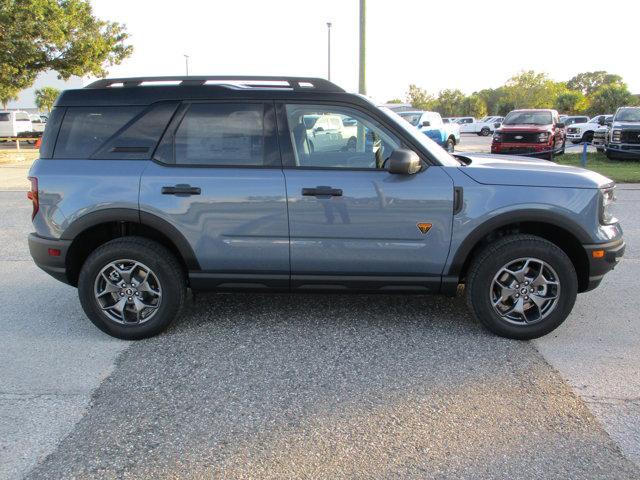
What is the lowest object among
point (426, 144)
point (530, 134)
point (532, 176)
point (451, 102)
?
point (532, 176)

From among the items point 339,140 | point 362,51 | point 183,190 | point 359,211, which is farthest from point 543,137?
point 183,190

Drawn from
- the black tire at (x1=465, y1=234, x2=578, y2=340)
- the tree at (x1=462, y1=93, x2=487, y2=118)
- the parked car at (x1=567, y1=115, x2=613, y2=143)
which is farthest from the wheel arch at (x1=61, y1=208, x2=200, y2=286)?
the tree at (x1=462, y1=93, x2=487, y2=118)

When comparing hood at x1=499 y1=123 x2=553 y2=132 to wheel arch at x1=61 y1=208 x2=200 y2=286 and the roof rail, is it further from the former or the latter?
wheel arch at x1=61 y1=208 x2=200 y2=286

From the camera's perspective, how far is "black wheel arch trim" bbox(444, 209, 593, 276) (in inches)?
158

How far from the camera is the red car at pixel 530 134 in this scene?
64.0ft

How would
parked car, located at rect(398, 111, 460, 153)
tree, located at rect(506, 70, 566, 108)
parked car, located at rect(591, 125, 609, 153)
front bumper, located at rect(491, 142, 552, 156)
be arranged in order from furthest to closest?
1. tree, located at rect(506, 70, 566, 108)
2. parked car, located at rect(591, 125, 609, 153)
3. parked car, located at rect(398, 111, 460, 153)
4. front bumper, located at rect(491, 142, 552, 156)

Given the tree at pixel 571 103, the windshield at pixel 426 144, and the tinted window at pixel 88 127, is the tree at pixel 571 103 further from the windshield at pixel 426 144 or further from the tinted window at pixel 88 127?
the tinted window at pixel 88 127

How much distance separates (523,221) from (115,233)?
3148mm

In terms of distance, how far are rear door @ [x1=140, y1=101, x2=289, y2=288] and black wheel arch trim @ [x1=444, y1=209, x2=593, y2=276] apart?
134 centimetres

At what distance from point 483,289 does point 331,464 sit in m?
→ 1.95

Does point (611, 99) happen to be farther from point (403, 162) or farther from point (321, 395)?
point (321, 395)

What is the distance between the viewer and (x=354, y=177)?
4.04 metres

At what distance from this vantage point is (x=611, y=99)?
50.2 metres

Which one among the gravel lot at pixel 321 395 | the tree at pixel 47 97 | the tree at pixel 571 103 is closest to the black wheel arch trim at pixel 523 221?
the gravel lot at pixel 321 395
